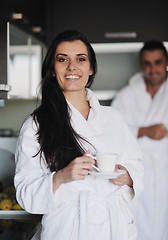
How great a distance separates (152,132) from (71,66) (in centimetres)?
145

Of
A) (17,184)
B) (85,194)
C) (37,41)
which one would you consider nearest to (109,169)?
(85,194)

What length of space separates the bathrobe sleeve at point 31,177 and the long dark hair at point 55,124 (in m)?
0.03

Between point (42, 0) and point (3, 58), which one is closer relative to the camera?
point (3, 58)

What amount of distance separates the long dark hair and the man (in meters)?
1.37

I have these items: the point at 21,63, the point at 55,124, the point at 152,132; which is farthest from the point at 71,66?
the point at 152,132

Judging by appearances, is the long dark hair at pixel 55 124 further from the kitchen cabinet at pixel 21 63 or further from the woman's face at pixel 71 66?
the kitchen cabinet at pixel 21 63

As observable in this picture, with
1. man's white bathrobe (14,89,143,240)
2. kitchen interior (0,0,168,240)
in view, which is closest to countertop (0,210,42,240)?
man's white bathrobe (14,89,143,240)

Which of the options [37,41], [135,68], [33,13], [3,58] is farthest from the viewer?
[135,68]

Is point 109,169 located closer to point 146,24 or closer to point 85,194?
point 85,194

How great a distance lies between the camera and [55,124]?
1560 mm

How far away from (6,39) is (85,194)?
983 mm

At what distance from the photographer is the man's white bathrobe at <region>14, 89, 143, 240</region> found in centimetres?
145

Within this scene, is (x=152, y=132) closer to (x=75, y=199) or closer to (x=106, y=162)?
(x=75, y=199)

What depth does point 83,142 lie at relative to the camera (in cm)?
161
